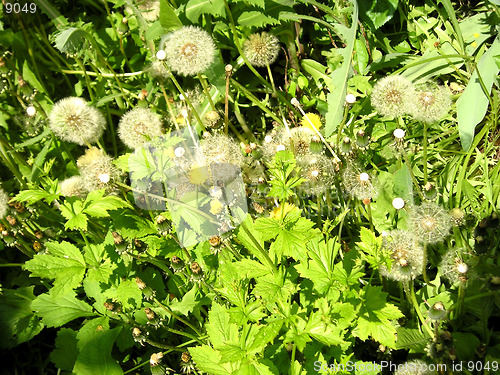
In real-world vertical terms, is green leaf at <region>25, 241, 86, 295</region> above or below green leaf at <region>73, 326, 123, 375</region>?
above

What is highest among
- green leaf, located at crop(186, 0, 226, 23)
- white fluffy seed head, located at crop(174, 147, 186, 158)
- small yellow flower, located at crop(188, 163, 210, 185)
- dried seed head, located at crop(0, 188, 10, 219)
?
green leaf, located at crop(186, 0, 226, 23)

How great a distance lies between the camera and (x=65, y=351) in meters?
2.20

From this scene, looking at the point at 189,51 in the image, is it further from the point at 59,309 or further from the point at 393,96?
the point at 59,309

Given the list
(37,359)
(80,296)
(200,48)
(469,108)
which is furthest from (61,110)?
(469,108)

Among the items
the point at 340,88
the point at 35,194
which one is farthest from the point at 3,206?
the point at 340,88

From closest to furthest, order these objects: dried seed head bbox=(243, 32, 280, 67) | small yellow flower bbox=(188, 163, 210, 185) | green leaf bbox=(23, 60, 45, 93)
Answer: small yellow flower bbox=(188, 163, 210, 185), dried seed head bbox=(243, 32, 280, 67), green leaf bbox=(23, 60, 45, 93)

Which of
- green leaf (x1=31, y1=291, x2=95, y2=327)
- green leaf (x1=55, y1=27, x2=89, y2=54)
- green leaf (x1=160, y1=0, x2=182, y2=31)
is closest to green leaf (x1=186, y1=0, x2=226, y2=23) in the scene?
green leaf (x1=160, y1=0, x2=182, y2=31)

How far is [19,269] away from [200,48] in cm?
182

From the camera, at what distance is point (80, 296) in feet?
8.44

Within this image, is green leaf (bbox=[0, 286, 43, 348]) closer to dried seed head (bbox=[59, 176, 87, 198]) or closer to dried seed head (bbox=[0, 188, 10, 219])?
dried seed head (bbox=[0, 188, 10, 219])

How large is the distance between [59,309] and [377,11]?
236cm

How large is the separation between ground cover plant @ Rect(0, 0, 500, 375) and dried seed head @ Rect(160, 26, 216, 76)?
0.04ft

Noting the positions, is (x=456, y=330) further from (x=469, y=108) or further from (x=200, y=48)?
(x=200, y=48)

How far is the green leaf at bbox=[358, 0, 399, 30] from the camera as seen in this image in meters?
2.50
